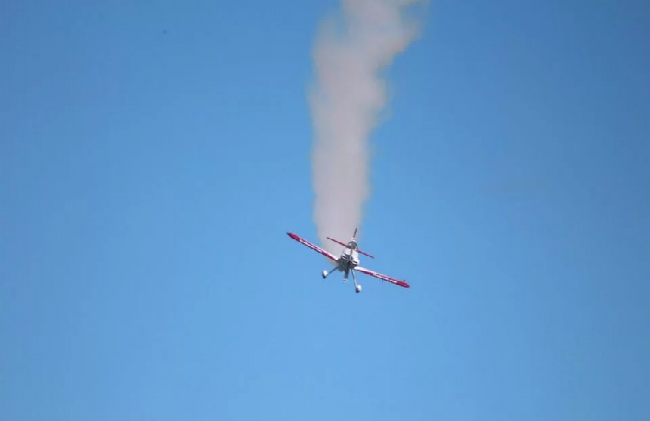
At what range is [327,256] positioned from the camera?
262 ft

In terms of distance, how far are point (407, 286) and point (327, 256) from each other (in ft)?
31.1

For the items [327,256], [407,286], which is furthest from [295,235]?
[407,286]

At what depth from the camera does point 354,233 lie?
77938 millimetres

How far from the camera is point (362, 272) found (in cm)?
8125

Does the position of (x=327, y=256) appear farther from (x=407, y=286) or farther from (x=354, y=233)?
(x=407, y=286)

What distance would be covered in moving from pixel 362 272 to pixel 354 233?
5.00 m

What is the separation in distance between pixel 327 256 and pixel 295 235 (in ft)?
11.6

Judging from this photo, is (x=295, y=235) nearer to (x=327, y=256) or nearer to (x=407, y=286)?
(x=327, y=256)

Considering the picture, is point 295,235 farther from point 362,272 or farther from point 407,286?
point 407,286

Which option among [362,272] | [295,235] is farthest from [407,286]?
[295,235]

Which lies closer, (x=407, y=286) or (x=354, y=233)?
(x=354, y=233)

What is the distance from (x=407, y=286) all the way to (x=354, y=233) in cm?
1003

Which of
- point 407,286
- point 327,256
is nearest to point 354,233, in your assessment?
point 327,256

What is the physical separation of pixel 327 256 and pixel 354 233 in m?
3.79
